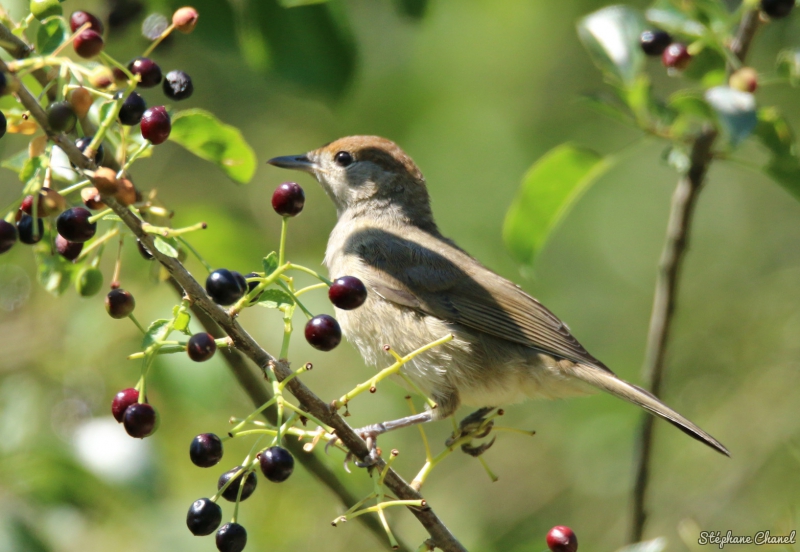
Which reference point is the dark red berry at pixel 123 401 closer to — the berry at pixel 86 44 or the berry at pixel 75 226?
the berry at pixel 75 226

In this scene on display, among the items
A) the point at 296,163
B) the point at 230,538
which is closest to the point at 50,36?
the point at 230,538

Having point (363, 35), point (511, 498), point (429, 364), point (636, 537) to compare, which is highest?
point (363, 35)

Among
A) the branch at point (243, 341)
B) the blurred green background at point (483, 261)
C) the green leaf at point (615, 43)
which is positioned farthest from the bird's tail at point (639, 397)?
the branch at point (243, 341)

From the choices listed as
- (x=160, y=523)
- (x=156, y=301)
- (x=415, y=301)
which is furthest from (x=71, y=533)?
(x=415, y=301)

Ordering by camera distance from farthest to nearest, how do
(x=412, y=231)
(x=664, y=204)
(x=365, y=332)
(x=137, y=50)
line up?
(x=664, y=204), (x=412, y=231), (x=365, y=332), (x=137, y=50)

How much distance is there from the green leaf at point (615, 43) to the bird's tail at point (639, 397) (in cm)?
153

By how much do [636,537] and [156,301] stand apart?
2.71 metres

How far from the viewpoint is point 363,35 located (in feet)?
23.1

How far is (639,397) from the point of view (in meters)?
3.87

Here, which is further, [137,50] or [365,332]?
[365,332]

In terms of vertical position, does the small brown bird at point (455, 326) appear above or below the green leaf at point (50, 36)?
below

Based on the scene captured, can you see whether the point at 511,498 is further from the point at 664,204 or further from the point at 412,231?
the point at 664,204

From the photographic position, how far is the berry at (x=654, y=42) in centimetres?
367

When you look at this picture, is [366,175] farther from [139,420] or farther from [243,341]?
[139,420]
